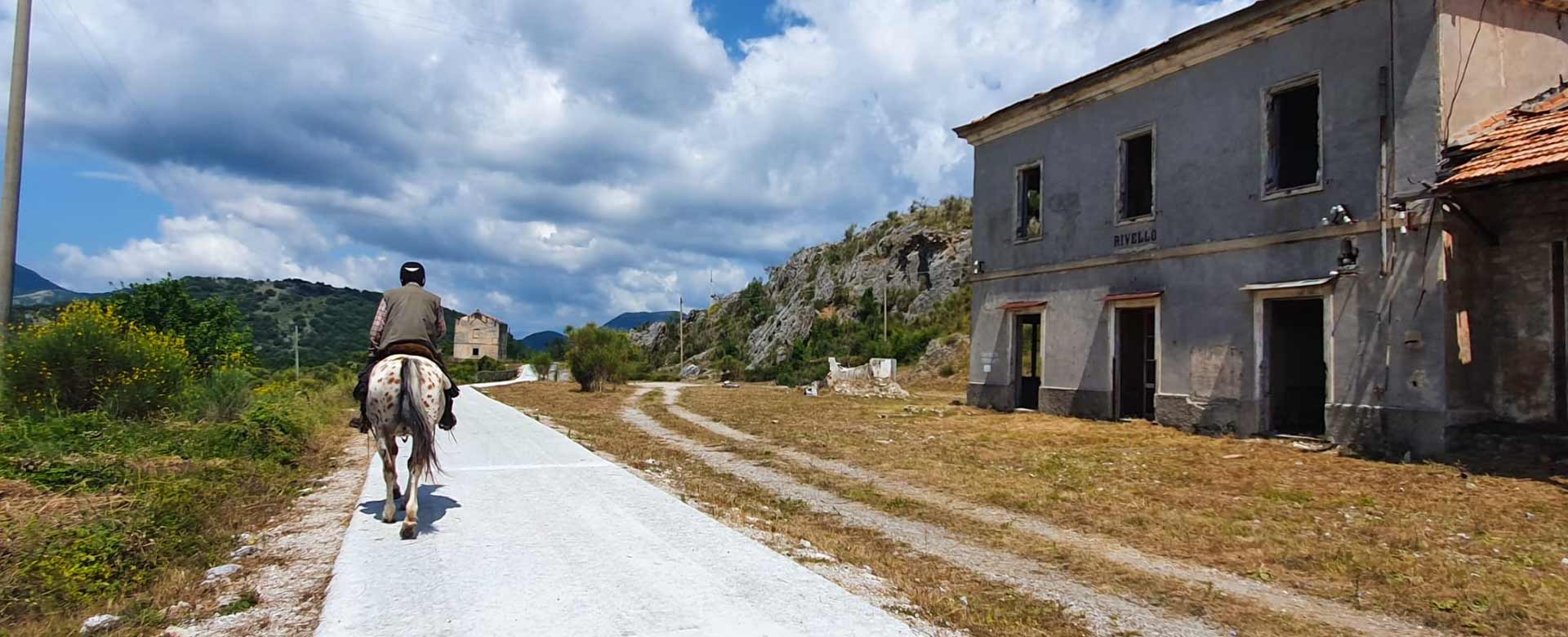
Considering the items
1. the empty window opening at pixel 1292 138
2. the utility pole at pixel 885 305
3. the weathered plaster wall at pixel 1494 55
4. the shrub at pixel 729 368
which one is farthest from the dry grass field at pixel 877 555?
the shrub at pixel 729 368

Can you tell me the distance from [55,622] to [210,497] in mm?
3271

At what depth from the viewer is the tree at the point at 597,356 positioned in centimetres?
3559

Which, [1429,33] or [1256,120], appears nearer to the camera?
[1429,33]

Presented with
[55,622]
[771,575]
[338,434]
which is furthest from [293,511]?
[338,434]

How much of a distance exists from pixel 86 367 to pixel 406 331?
8.59 m

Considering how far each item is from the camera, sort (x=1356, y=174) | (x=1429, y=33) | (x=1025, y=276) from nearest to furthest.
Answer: (x=1429, y=33) < (x=1356, y=174) < (x=1025, y=276)

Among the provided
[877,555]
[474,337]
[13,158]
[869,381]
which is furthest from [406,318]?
[474,337]

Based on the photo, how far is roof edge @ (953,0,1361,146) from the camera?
44.4ft

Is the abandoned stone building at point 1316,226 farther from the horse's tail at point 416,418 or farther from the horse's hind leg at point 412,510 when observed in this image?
the horse's hind leg at point 412,510

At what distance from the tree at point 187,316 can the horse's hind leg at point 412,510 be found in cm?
1704

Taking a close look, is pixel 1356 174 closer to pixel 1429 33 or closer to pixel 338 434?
pixel 1429 33

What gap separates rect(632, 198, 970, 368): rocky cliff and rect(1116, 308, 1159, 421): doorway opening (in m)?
25.2

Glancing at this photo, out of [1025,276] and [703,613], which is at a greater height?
[1025,276]

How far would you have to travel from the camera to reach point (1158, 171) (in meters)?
16.1
